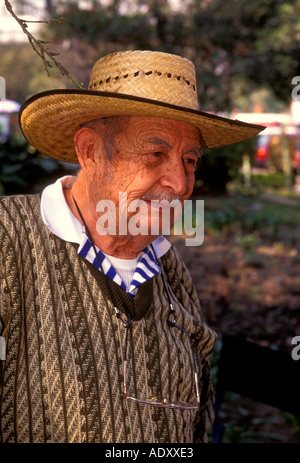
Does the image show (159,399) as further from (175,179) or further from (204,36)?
(204,36)

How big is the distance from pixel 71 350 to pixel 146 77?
97cm

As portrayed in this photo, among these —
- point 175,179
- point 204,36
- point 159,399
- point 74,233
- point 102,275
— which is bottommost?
point 159,399

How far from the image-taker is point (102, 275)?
6.06ft

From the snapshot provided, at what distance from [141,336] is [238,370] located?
1168 mm

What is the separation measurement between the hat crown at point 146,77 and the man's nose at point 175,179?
0.73ft

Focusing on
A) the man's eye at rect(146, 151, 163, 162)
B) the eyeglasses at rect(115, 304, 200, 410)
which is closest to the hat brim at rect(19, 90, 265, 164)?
the man's eye at rect(146, 151, 163, 162)

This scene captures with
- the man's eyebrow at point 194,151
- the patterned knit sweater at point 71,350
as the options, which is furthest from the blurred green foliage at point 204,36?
the patterned knit sweater at point 71,350

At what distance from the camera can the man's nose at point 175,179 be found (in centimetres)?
179

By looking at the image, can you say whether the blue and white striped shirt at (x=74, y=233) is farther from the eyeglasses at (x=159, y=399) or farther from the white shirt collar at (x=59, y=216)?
the eyeglasses at (x=159, y=399)

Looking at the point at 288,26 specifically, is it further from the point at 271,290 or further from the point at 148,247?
the point at 148,247

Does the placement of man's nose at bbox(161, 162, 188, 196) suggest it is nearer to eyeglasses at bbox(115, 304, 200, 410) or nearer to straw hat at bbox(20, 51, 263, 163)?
straw hat at bbox(20, 51, 263, 163)

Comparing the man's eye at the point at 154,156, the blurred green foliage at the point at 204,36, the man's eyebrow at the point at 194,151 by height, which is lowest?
the man's eye at the point at 154,156

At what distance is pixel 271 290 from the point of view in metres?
5.95

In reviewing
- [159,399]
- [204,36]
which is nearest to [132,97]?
[159,399]
